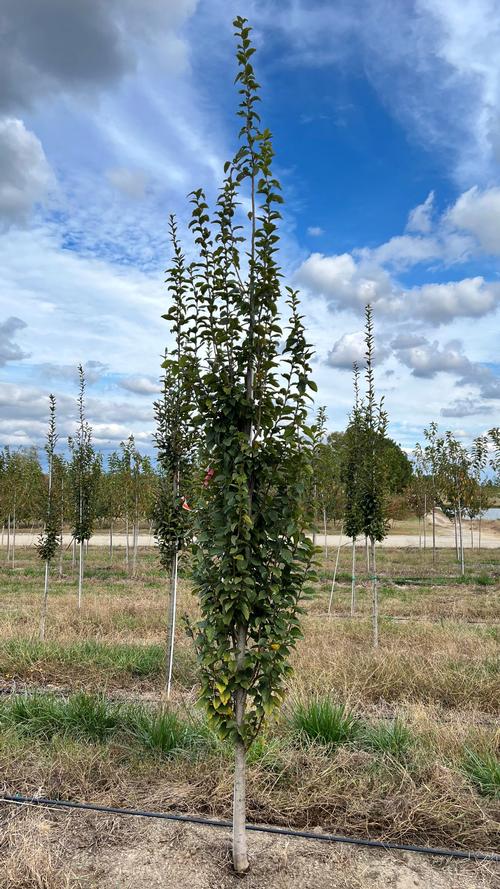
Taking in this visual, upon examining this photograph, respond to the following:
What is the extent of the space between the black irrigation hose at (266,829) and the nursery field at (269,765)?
60 mm

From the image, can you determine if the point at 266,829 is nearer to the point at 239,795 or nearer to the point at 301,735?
the point at 239,795

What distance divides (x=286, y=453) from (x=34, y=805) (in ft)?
10.2

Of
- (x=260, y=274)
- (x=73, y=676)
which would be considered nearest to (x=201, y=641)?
(x=260, y=274)

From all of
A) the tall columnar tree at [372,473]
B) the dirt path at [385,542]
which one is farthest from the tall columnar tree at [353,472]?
the dirt path at [385,542]

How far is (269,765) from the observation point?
4.68 meters

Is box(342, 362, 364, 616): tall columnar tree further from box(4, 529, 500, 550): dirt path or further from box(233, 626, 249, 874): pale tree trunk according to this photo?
box(4, 529, 500, 550): dirt path

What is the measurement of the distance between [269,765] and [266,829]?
0.68 meters

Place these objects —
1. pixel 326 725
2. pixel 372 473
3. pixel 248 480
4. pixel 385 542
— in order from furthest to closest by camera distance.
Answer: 1. pixel 385 542
2. pixel 372 473
3. pixel 326 725
4. pixel 248 480

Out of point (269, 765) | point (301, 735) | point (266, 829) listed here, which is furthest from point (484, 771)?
point (266, 829)

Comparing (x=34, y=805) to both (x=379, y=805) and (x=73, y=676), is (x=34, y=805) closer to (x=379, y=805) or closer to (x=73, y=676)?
(x=379, y=805)

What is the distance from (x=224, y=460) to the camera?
3.54 meters

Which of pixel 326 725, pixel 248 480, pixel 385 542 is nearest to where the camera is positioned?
pixel 248 480

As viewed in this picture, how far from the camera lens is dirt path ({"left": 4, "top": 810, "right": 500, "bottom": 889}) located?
11.4ft

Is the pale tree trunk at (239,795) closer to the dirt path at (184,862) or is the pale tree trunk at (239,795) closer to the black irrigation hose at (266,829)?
the dirt path at (184,862)
